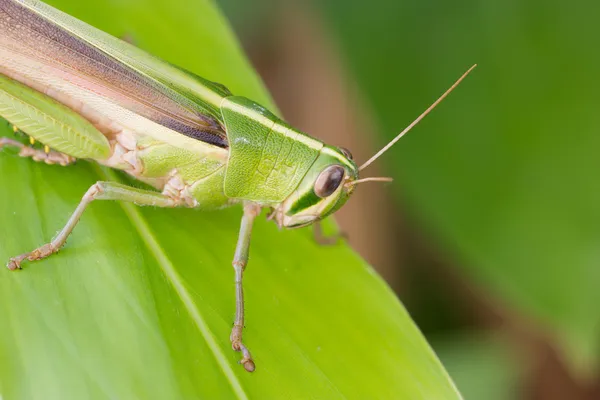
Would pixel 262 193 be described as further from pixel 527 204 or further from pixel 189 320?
pixel 527 204

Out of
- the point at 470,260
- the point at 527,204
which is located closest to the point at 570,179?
the point at 527,204

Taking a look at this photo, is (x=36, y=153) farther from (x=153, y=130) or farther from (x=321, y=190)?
(x=321, y=190)

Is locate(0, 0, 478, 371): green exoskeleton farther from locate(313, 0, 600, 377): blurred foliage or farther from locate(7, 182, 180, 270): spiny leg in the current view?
locate(313, 0, 600, 377): blurred foliage

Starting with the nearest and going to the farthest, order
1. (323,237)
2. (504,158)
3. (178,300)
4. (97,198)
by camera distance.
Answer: (178,300) < (97,198) < (323,237) < (504,158)

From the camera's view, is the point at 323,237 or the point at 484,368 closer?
the point at 323,237

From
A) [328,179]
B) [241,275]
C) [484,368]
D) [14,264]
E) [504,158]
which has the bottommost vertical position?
[484,368]

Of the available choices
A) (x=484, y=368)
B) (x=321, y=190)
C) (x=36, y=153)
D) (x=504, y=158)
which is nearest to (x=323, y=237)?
(x=321, y=190)

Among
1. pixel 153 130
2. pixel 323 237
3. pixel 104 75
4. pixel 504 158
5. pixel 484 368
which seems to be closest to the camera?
pixel 104 75
